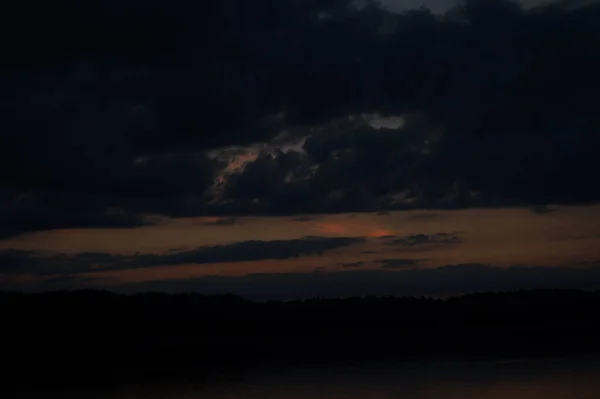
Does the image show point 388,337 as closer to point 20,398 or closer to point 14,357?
point 14,357

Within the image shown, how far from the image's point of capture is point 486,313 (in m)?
77.9

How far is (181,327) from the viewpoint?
213 ft

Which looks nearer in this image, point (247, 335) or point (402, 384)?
point (402, 384)

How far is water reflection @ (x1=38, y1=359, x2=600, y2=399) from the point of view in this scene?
97.4 ft

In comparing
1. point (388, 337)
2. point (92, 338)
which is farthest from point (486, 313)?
point (92, 338)

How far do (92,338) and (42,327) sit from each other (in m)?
2.95

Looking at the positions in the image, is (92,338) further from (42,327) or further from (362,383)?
(362,383)

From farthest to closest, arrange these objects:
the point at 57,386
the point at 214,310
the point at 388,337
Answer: the point at 214,310 < the point at 388,337 < the point at 57,386

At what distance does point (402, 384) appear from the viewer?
32438 millimetres

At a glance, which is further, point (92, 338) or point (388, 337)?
point (388, 337)

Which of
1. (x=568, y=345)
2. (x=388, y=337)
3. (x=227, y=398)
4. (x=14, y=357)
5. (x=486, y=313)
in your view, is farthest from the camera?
(x=486, y=313)

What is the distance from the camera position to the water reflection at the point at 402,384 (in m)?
29.7

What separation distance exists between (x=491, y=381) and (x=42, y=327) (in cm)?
3133

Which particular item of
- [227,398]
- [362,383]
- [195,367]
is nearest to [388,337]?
[195,367]
